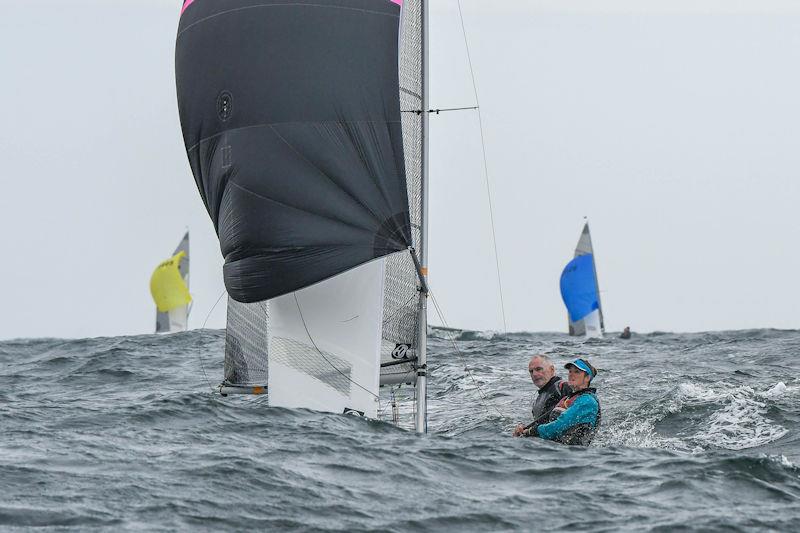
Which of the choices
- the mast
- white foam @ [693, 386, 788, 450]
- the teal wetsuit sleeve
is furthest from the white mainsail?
the teal wetsuit sleeve

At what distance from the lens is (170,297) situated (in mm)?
36531

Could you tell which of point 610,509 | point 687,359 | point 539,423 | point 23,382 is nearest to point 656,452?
point 539,423

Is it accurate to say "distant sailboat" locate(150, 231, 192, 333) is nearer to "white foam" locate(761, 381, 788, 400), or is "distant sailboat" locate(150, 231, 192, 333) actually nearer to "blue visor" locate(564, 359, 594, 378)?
"white foam" locate(761, 381, 788, 400)

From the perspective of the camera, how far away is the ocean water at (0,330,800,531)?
6.29 meters

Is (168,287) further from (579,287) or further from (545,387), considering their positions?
Answer: (545,387)

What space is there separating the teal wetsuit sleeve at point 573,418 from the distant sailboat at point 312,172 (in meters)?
1.07

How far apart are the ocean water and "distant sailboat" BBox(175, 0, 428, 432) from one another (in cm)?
55

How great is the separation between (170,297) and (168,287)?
31cm

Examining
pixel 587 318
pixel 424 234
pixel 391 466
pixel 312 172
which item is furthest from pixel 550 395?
pixel 587 318

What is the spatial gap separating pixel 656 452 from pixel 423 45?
13.2ft

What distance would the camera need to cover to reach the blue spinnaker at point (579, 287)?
38.5 meters

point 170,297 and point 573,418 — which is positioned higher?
point 170,297

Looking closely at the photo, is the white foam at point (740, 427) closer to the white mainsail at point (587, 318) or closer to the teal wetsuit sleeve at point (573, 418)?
the teal wetsuit sleeve at point (573, 418)

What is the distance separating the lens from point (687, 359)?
19016 millimetres
